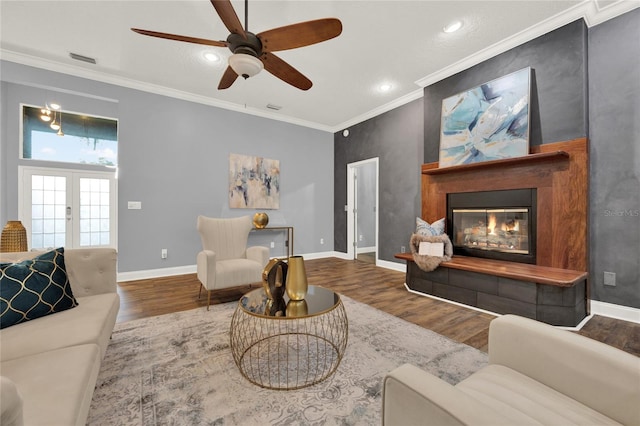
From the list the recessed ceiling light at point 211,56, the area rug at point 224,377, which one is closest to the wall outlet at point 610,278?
the area rug at point 224,377

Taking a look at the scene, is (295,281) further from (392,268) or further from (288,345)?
(392,268)

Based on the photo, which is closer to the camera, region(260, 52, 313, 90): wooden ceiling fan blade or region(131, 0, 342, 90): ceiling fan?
region(131, 0, 342, 90): ceiling fan

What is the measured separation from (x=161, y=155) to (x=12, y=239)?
2.29 m

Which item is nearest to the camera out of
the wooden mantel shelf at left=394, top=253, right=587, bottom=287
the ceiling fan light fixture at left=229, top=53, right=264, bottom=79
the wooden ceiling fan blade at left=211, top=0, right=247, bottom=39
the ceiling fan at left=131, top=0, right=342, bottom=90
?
the wooden ceiling fan blade at left=211, top=0, right=247, bottom=39

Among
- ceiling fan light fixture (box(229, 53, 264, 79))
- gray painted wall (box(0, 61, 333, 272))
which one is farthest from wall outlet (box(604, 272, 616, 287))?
gray painted wall (box(0, 61, 333, 272))

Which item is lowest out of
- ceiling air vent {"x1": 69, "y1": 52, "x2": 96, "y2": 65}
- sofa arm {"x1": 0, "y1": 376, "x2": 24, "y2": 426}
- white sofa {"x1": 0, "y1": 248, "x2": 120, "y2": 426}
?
white sofa {"x1": 0, "y1": 248, "x2": 120, "y2": 426}

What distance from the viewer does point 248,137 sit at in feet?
16.6

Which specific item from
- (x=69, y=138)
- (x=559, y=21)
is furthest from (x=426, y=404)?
(x=69, y=138)

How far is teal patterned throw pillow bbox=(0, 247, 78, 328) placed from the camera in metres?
1.35

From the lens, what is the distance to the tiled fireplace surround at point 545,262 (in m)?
2.40

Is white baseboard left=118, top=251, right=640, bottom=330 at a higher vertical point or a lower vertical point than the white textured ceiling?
lower

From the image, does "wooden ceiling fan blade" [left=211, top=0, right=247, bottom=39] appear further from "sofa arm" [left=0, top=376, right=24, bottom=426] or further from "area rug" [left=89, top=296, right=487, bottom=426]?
"area rug" [left=89, top=296, right=487, bottom=426]

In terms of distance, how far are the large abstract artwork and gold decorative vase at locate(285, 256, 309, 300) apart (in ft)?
8.91

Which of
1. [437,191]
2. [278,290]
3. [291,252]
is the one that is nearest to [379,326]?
[278,290]
